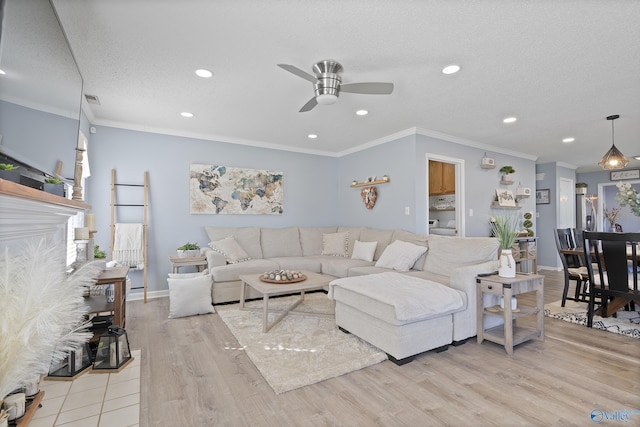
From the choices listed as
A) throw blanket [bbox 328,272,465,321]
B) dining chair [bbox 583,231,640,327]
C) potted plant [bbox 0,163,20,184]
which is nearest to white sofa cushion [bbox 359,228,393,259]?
throw blanket [bbox 328,272,465,321]

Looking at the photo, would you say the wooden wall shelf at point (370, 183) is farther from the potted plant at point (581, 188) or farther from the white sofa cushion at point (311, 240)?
the potted plant at point (581, 188)

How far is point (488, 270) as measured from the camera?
2846 millimetres

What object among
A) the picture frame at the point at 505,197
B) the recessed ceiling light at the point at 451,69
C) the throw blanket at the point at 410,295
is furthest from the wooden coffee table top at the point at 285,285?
the picture frame at the point at 505,197

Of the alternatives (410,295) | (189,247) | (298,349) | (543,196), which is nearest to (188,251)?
(189,247)

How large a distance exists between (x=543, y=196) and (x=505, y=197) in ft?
7.76

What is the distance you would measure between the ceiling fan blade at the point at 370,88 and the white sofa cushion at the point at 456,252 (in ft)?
5.98

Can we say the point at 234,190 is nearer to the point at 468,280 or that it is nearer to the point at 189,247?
the point at 189,247

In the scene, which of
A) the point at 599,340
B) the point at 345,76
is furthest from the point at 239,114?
the point at 599,340

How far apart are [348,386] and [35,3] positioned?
263 centimetres

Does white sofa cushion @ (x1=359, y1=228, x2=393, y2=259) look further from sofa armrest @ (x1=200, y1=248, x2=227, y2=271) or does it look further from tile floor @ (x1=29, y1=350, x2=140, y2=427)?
tile floor @ (x1=29, y1=350, x2=140, y2=427)

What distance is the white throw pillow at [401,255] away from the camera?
3.74 m

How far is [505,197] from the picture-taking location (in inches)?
217

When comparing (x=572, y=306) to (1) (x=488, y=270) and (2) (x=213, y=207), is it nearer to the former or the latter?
(1) (x=488, y=270)

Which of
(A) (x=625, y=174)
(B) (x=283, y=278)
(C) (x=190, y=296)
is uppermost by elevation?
(A) (x=625, y=174)
